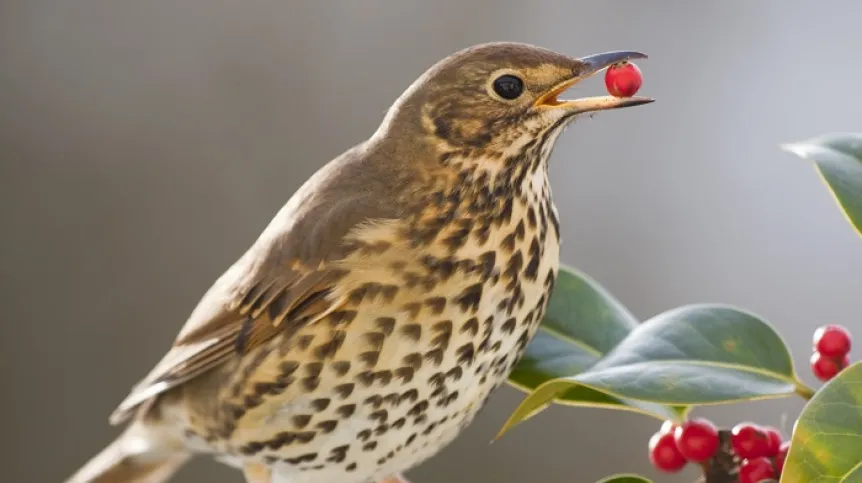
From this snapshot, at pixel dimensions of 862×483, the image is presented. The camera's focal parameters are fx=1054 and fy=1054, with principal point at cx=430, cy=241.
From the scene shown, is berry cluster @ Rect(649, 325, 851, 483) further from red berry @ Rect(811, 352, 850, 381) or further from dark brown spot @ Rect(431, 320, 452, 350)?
dark brown spot @ Rect(431, 320, 452, 350)

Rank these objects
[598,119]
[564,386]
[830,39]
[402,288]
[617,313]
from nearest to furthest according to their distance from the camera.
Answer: [564,386], [402,288], [617,313], [830,39], [598,119]

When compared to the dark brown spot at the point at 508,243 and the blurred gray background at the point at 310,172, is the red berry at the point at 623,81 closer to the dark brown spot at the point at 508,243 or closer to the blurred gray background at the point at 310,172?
the dark brown spot at the point at 508,243

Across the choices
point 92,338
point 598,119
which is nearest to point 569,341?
point 598,119

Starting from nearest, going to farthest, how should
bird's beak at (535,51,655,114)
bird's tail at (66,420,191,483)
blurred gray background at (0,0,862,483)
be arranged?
bird's beak at (535,51,655,114)
bird's tail at (66,420,191,483)
blurred gray background at (0,0,862,483)

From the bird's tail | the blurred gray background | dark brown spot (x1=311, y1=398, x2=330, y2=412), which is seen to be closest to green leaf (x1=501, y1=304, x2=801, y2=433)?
dark brown spot (x1=311, y1=398, x2=330, y2=412)

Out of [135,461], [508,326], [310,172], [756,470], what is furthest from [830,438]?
[310,172]

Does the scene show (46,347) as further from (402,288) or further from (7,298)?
(402,288)
